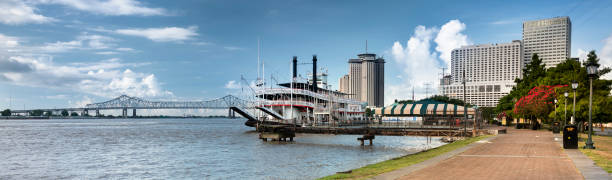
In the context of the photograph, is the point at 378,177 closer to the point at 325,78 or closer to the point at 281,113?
the point at 281,113

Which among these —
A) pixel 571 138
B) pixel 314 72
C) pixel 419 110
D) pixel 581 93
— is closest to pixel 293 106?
pixel 314 72

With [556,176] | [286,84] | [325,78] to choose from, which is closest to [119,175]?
[556,176]

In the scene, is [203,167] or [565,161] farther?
[203,167]

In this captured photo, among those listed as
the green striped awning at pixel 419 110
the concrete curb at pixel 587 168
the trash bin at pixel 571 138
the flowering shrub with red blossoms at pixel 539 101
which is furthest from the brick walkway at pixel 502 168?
the flowering shrub with red blossoms at pixel 539 101

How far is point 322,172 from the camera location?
23.0 m

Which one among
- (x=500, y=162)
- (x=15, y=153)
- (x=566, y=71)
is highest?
(x=566, y=71)

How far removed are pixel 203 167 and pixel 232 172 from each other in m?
3.09

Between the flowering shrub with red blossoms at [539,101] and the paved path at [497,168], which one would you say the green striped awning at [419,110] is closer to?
the flowering shrub with red blossoms at [539,101]

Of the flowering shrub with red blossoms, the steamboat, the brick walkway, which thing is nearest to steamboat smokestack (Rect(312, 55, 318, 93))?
the steamboat

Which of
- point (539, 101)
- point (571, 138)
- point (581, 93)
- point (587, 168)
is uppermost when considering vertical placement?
point (581, 93)

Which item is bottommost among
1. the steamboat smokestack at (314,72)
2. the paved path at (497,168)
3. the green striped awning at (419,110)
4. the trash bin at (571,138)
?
the paved path at (497,168)

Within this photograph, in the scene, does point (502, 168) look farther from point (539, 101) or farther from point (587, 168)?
point (539, 101)

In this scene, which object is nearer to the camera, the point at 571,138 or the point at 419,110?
the point at 571,138

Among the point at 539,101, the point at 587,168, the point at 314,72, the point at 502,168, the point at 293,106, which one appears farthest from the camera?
the point at 314,72
